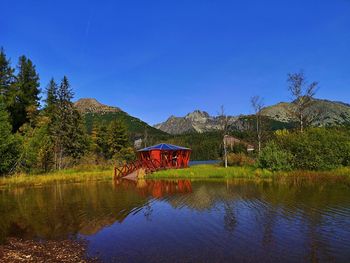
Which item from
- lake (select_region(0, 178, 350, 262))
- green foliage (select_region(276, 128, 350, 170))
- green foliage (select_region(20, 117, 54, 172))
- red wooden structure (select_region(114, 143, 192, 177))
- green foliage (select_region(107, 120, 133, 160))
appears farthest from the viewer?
green foliage (select_region(107, 120, 133, 160))

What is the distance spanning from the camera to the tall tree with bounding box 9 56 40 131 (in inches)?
2079

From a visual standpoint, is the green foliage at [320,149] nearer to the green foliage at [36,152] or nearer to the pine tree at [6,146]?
the green foliage at [36,152]

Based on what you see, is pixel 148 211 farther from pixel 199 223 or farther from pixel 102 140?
pixel 102 140

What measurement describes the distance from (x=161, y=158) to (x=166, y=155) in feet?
3.06

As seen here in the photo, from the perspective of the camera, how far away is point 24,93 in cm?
5588

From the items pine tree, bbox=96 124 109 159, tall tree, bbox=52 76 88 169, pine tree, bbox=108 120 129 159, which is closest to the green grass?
tall tree, bbox=52 76 88 169

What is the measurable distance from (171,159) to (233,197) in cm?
2854

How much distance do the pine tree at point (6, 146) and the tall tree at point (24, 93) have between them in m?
14.6

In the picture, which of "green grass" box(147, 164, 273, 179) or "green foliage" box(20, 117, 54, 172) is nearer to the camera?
"green grass" box(147, 164, 273, 179)

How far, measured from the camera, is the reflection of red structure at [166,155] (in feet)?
155

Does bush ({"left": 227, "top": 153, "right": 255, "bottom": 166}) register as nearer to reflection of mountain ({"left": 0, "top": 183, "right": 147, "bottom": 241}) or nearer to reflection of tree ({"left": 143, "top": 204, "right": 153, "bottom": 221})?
reflection of mountain ({"left": 0, "top": 183, "right": 147, "bottom": 241})

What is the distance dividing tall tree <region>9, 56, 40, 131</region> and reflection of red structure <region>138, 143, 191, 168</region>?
62.1 ft

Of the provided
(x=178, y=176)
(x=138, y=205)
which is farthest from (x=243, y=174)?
(x=138, y=205)

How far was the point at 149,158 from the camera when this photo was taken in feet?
158
